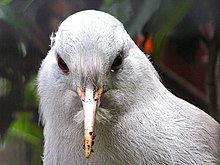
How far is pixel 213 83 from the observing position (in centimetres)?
83

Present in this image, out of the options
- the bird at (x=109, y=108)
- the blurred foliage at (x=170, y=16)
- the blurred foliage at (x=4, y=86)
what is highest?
the blurred foliage at (x=170, y=16)

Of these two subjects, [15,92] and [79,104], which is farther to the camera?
[15,92]

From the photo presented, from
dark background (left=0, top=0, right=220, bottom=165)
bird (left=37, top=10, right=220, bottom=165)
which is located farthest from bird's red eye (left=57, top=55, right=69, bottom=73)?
dark background (left=0, top=0, right=220, bottom=165)

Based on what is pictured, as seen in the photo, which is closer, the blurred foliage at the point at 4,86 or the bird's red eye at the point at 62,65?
the bird's red eye at the point at 62,65

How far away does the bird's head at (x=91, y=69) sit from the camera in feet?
2.10

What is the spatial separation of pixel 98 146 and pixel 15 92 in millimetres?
178

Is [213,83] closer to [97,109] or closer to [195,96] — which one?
[195,96]

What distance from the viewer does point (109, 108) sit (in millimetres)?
674

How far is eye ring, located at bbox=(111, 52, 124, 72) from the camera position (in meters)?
0.66

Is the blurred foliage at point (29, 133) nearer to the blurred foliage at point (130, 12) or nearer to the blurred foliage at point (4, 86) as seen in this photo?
the blurred foliage at point (4, 86)

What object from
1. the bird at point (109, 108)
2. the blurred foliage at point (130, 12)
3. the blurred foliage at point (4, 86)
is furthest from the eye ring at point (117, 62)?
the blurred foliage at point (4, 86)

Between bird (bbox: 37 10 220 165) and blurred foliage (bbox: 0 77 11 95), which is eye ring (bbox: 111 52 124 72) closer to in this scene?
bird (bbox: 37 10 220 165)

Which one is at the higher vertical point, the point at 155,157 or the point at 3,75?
the point at 3,75

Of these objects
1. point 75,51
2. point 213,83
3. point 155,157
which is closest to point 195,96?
point 213,83
